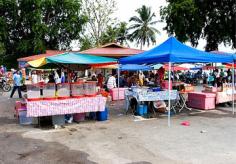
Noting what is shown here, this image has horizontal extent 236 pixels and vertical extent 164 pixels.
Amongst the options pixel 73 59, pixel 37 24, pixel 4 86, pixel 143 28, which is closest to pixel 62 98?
pixel 73 59

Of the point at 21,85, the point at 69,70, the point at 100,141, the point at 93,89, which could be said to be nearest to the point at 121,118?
the point at 93,89

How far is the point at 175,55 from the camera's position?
38.4ft

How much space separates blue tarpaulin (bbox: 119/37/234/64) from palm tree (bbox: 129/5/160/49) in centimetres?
5703

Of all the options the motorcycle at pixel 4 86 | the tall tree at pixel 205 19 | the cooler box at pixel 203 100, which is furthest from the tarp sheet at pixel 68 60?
the tall tree at pixel 205 19

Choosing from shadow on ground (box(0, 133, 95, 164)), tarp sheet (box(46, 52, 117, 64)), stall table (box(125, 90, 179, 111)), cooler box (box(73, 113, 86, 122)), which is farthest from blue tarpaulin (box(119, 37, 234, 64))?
shadow on ground (box(0, 133, 95, 164))

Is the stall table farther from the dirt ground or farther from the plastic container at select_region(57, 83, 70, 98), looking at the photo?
the plastic container at select_region(57, 83, 70, 98)

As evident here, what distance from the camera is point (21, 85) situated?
69.7 feet

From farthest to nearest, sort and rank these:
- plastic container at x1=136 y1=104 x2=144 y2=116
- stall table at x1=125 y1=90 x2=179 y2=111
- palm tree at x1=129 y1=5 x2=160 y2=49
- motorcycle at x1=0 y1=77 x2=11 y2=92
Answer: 1. palm tree at x1=129 y1=5 x2=160 y2=49
2. motorcycle at x1=0 y1=77 x2=11 y2=92
3. plastic container at x1=136 y1=104 x2=144 y2=116
4. stall table at x1=125 y1=90 x2=179 y2=111

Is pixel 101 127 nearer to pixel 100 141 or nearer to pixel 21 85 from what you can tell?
pixel 100 141

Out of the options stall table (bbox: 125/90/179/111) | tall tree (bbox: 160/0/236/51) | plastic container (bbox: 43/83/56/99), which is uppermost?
tall tree (bbox: 160/0/236/51)

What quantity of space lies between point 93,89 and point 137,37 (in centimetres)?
5931

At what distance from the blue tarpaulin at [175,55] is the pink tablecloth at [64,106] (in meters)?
2.24

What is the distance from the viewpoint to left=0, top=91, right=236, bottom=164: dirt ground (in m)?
7.50

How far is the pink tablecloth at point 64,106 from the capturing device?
36.1ft
